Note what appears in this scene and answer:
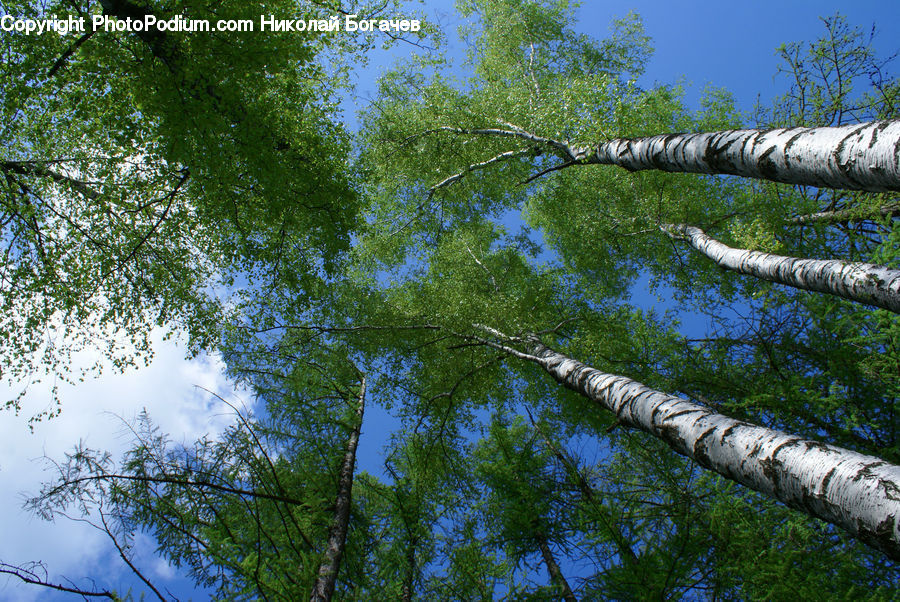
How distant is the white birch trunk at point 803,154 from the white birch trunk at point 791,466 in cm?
138

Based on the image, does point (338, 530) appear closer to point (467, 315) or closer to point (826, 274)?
point (467, 315)

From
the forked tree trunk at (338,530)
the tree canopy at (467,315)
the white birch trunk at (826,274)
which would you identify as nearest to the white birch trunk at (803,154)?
the tree canopy at (467,315)

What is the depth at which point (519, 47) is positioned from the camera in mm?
11312

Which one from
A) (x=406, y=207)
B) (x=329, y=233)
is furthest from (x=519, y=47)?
(x=329, y=233)

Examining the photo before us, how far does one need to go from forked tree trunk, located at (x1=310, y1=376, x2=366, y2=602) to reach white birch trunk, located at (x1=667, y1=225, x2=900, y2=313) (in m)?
5.03

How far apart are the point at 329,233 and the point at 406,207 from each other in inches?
211

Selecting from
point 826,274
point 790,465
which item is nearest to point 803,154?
point 790,465

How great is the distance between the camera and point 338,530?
4.40 m

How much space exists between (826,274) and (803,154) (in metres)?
2.64

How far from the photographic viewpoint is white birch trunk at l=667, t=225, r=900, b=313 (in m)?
3.50

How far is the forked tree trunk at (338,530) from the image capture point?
12.0 feet

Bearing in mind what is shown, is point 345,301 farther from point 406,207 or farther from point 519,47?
point 519,47

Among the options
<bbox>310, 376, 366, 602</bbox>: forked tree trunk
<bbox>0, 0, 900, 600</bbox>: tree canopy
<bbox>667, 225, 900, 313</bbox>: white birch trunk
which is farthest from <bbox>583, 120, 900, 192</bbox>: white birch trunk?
<bbox>310, 376, 366, 602</bbox>: forked tree trunk

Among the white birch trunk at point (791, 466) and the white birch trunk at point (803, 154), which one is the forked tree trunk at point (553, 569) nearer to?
the white birch trunk at point (791, 466)
